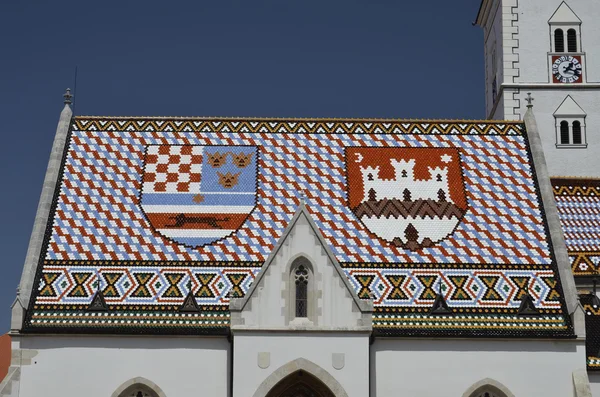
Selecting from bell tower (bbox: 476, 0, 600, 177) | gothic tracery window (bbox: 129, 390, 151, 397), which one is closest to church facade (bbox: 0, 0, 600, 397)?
gothic tracery window (bbox: 129, 390, 151, 397)

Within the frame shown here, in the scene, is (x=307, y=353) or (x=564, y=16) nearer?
(x=307, y=353)

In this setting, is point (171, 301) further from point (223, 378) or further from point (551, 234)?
point (551, 234)

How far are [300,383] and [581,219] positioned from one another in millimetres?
11803

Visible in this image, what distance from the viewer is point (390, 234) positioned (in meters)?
32.2

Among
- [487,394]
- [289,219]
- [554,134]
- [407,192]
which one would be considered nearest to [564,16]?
[554,134]

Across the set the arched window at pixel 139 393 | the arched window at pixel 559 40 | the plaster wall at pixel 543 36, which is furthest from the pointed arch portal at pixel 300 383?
the arched window at pixel 559 40

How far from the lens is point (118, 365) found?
29578 mm

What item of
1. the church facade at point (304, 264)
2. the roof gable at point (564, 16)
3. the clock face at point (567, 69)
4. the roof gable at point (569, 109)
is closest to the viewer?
the church facade at point (304, 264)

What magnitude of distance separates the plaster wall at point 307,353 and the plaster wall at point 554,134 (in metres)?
15.1

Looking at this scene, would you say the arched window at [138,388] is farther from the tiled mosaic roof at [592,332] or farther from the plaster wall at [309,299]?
the tiled mosaic roof at [592,332]

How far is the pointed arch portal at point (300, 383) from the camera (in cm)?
2858

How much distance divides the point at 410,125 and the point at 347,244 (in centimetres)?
524

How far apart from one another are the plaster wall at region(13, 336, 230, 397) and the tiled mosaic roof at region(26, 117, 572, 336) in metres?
0.37

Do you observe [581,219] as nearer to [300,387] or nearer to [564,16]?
[564,16]
